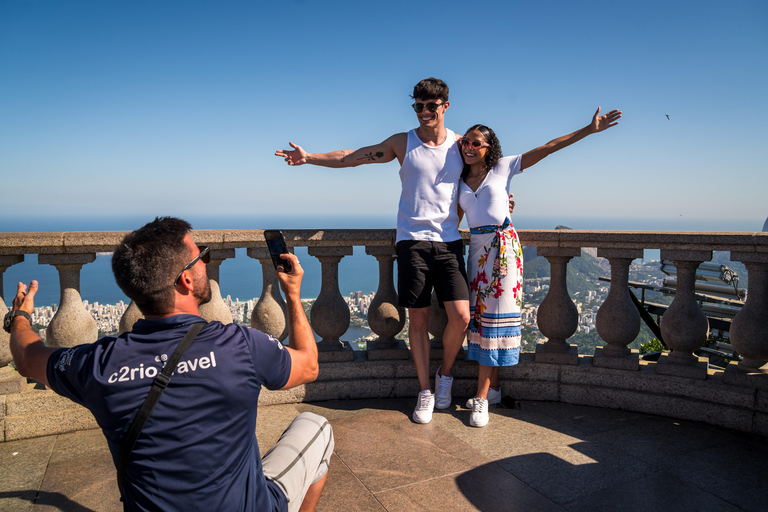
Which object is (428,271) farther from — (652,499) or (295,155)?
(652,499)

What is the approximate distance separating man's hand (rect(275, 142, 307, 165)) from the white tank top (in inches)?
29.6

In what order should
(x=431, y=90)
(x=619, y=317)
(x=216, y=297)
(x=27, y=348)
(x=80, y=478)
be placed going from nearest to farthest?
(x=27, y=348), (x=80, y=478), (x=431, y=90), (x=216, y=297), (x=619, y=317)

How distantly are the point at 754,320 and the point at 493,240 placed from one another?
192 cm

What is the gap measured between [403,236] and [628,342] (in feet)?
6.62

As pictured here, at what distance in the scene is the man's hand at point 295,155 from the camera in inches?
156

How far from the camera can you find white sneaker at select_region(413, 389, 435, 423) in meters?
3.93

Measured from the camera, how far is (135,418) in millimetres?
1570

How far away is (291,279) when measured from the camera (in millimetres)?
2121

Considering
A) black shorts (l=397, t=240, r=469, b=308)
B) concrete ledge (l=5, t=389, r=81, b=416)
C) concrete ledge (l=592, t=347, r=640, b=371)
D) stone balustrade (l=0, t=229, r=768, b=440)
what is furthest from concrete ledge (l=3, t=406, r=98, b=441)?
concrete ledge (l=592, t=347, r=640, b=371)

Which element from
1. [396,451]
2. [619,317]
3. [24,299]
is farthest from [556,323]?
[24,299]

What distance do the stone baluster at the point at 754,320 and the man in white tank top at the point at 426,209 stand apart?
6.47 feet

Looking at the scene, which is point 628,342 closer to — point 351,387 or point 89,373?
point 351,387

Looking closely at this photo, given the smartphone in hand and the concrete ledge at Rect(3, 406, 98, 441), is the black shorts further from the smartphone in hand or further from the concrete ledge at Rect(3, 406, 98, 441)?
the concrete ledge at Rect(3, 406, 98, 441)

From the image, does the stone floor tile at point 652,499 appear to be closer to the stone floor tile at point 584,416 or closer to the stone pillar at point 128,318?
the stone floor tile at point 584,416
